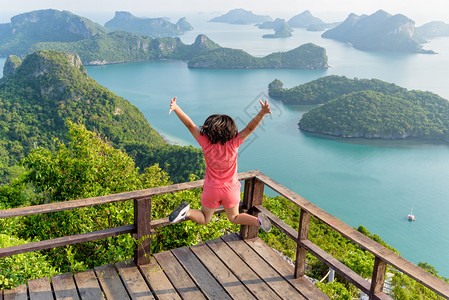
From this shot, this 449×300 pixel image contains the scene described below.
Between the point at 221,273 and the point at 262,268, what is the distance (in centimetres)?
31

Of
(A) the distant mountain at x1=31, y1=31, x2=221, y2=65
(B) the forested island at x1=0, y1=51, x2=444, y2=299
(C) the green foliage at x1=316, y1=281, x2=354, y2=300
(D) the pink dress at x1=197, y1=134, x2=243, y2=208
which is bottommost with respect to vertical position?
(C) the green foliage at x1=316, y1=281, x2=354, y2=300

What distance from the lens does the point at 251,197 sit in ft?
10.1

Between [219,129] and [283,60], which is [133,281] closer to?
[219,129]

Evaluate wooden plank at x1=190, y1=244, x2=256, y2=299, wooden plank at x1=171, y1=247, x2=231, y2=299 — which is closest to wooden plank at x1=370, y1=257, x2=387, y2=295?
wooden plank at x1=190, y1=244, x2=256, y2=299

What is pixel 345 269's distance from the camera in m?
2.30

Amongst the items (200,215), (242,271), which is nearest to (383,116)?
(242,271)

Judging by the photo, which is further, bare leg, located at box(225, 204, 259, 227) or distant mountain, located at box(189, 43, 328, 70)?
distant mountain, located at box(189, 43, 328, 70)

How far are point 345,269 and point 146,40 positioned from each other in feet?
404

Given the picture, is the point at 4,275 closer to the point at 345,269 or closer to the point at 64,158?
the point at 345,269

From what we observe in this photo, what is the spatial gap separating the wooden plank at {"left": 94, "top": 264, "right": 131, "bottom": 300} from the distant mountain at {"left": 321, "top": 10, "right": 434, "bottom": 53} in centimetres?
13810

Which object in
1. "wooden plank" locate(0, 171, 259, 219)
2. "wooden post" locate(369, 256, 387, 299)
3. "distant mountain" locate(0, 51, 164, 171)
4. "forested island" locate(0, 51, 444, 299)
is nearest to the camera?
"wooden post" locate(369, 256, 387, 299)

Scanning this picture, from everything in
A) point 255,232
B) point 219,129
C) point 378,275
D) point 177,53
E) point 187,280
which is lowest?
point 187,280

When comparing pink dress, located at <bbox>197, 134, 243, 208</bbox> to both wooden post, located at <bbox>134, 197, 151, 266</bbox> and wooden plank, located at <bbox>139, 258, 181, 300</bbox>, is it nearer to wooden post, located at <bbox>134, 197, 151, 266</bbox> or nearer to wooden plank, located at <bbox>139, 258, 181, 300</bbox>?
wooden post, located at <bbox>134, 197, 151, 266</bbox>

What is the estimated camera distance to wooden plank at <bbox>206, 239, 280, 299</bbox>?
249 cm
